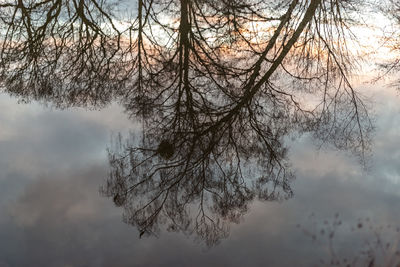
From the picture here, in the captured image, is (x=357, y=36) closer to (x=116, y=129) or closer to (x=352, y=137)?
(x=352, y=137)

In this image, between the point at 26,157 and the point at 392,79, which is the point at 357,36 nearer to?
the point at 392,79

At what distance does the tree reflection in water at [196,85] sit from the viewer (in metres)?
6.63

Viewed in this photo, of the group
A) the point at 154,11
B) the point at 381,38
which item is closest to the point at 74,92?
the point at 154,11

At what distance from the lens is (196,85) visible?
908cm

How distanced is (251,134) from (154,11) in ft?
18.3

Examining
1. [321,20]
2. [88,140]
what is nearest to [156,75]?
[88,140]

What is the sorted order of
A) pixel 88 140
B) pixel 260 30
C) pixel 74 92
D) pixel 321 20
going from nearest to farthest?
pixel 88 140 → pixel 74 92 → pixel 260 30 → pixel 321 20

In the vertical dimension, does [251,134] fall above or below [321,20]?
below

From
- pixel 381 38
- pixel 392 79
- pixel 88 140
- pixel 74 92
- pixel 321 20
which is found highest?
pixel 321 20

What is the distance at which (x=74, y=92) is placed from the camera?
8.82m

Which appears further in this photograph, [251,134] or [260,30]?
[260,30]

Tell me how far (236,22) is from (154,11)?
230 cm

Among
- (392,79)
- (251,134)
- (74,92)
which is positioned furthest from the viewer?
(392,79)

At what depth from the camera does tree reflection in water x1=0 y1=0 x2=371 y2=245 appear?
6.63 metres
